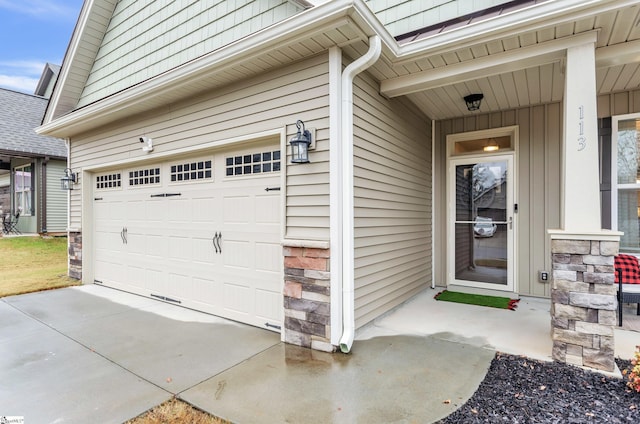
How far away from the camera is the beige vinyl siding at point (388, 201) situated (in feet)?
11.1

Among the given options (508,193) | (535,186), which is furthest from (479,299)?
(535,186)

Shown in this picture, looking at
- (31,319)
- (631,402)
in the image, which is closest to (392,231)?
(631,402)

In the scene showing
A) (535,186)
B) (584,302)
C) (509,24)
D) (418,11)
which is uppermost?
(418,11)

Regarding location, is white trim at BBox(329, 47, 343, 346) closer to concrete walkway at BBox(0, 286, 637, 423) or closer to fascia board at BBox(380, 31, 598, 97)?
concrete walkway at BBox(0, 286, 637, 423)

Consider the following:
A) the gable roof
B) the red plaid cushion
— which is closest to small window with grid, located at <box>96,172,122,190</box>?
the gable roof

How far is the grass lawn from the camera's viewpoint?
5.73 metres

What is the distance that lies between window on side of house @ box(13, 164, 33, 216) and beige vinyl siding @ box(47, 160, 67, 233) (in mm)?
902

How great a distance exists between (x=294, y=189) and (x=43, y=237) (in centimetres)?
1109

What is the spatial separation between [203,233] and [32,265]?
5.80m

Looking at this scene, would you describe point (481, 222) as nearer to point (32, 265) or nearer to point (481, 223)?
point (481, 223)

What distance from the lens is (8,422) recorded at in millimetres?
2070

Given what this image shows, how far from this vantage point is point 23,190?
40.4 ft

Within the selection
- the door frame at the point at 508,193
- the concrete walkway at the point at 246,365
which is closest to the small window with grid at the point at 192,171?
the concrete walkway at the point at 246,365

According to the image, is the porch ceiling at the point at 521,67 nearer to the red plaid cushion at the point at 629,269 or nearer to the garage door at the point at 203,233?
the garage door at the point at 203,233
